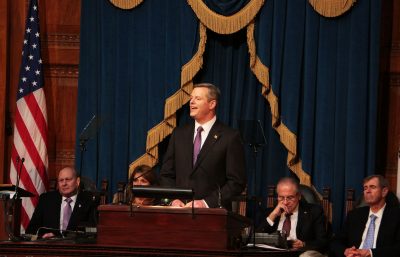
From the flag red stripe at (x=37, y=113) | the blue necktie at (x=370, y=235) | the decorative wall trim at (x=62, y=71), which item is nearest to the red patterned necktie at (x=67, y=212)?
the flag red stripe at (x=37, y=113)

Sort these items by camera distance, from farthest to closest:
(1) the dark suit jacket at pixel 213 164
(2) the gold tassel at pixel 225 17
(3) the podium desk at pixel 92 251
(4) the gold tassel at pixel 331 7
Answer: (2) the gold tassel at pixel 225 17
(4) the gold tassel at pixel 331 7
(1) the dark suit jacket at pixel 213 164
(3) the podium desk at pixel 92 251

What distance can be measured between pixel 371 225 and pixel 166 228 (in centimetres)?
280

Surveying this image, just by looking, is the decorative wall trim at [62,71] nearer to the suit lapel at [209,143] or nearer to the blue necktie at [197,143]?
the blue necktie at [197,143]

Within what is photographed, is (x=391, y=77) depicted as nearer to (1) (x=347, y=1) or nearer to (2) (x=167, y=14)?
(1) (x=347, y=1)

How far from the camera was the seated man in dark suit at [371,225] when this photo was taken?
7090 mm

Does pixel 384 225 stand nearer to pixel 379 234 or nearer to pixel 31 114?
pixel 379 234

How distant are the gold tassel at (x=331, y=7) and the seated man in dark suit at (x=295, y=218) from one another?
166cm

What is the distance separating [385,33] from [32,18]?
3407mm

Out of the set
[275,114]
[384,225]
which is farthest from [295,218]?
[275,114]

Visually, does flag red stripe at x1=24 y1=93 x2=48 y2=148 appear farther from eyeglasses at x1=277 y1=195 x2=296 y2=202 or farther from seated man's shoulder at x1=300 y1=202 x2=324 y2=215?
seated man's shoulder at x1=300 y1=202 x2=324 y2=215

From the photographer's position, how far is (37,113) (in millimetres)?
8523

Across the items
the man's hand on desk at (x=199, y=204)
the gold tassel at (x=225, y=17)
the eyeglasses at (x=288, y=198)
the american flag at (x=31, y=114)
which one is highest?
the gold tassel at (x=225, y=17)

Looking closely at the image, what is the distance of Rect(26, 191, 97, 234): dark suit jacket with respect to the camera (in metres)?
7.37

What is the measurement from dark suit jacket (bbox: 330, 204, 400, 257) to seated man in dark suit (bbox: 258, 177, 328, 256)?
0.15 meters
